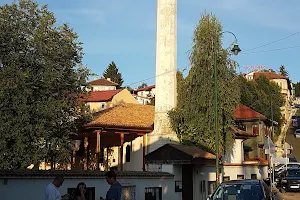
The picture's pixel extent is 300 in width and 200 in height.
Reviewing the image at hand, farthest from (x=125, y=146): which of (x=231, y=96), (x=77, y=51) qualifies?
(x=77, y=51)

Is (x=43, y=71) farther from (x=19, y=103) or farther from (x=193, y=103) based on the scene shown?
(x=193, y=103)

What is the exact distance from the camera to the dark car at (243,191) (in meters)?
11.4

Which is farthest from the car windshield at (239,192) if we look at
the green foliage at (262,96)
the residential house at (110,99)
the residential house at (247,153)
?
the residential house at (110,99)

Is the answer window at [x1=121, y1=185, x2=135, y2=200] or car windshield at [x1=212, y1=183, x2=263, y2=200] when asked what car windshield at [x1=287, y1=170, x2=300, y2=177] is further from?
car windshield at [x1=212, y1=183, x2=263, y2=200]

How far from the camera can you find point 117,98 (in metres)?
69.6

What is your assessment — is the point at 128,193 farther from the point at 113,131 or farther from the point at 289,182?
the point at 289,182

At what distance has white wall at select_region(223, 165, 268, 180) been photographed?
29.3 metres

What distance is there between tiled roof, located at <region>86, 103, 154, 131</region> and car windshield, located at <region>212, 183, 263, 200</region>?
1427 centimetres

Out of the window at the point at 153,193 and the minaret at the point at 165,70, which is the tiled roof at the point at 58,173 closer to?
the window at the point at 153,193

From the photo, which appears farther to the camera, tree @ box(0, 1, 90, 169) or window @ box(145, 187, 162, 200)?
window @ box(145, 187, 162, 200)

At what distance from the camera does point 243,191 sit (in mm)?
11672

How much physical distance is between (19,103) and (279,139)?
62.3 metres

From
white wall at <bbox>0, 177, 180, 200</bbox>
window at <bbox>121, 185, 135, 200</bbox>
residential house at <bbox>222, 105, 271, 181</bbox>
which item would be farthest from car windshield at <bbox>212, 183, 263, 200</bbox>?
residential house at <bbox>222, 105, 271, 181</bbox>

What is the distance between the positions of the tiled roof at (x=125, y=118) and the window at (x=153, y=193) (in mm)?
8192
